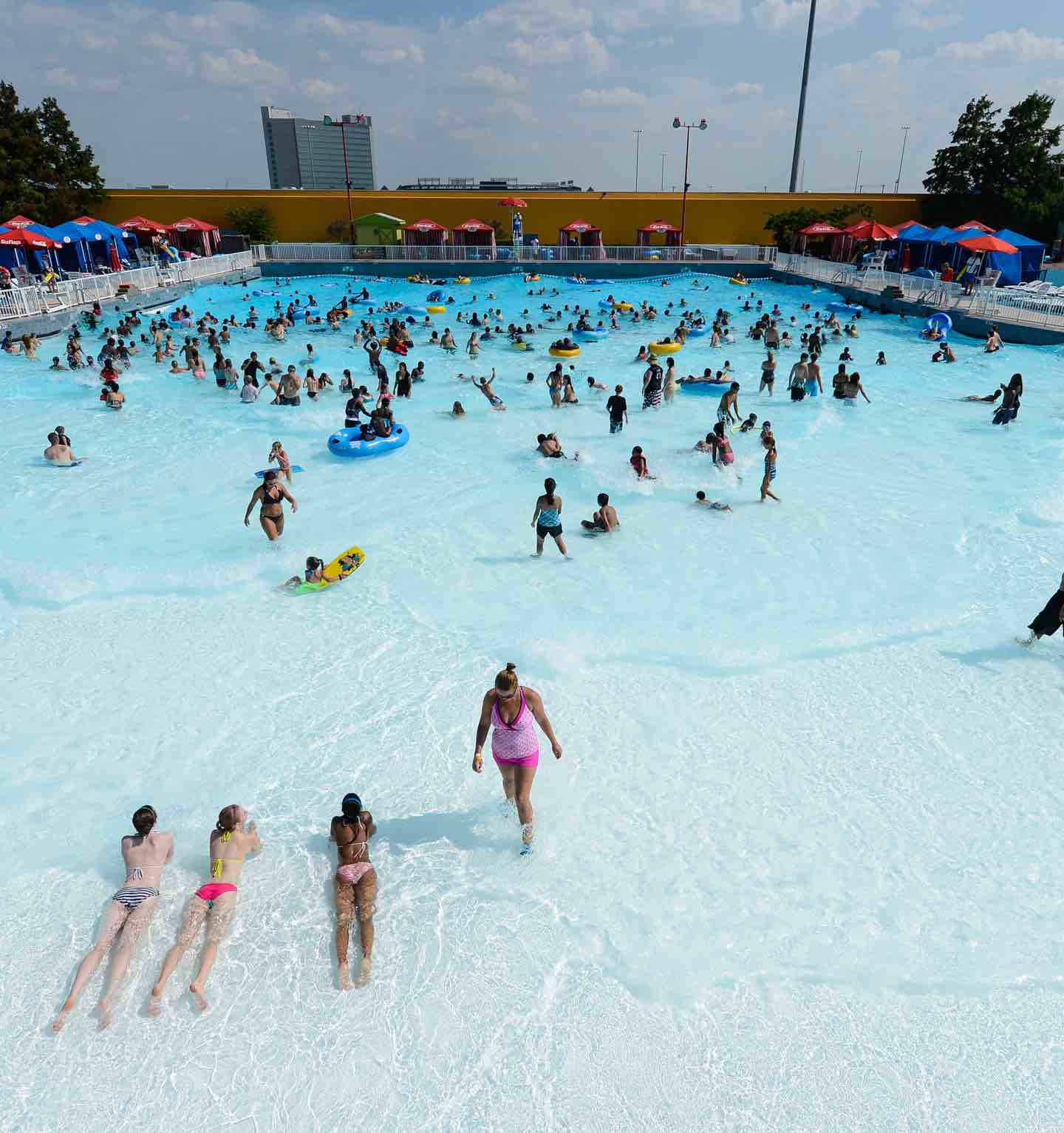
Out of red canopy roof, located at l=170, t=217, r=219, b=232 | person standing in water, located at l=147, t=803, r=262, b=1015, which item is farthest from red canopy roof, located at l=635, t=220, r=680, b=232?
person standing in water, located at l=147, t=803, r=262, b=1015

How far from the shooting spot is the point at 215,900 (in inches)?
200

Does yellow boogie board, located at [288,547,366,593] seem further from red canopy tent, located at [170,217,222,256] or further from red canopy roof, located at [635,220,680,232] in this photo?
red canopy tent, located at [170,217,222,256]

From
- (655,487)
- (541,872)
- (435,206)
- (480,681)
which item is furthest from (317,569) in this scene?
(435,206)

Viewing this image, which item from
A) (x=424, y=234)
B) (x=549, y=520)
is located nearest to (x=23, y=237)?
(x=424, y=234)

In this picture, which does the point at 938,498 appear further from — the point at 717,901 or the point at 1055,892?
the point at 717,901

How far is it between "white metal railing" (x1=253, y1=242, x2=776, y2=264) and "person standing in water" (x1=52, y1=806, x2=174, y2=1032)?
120 feet

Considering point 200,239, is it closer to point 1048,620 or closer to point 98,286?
point 98,286

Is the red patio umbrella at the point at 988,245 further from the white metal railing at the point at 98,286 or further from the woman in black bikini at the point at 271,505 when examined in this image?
the white metal railing at the point at 98,286

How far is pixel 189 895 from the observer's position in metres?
5.42

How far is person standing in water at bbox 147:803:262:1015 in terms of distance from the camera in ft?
15.2

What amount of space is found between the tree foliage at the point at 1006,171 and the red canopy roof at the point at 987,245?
14.1m

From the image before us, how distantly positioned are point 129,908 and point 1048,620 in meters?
9.16

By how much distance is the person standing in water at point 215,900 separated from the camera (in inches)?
183

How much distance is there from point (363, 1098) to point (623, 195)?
47932 mm
